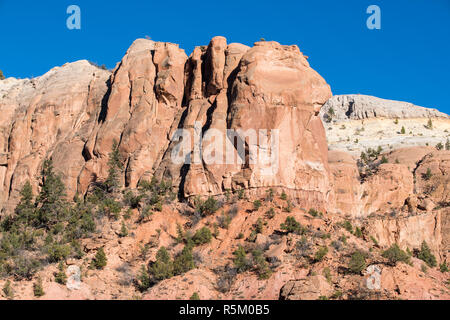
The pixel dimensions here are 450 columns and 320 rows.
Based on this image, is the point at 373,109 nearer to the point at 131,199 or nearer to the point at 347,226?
the point at 347,226

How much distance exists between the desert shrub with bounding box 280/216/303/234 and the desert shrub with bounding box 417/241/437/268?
13467 millimetres

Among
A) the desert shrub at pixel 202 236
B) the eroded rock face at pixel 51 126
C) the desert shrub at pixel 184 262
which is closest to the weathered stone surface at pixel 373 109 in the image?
the eroded rock face at pixel 51 126

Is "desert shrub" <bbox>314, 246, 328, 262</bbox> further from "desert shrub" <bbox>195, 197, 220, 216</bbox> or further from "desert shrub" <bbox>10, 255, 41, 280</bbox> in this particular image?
"desert shrub" <bbox>10, 255, 41, 280</bbox>

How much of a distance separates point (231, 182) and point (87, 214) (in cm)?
981

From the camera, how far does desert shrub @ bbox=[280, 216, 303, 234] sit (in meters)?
48.1

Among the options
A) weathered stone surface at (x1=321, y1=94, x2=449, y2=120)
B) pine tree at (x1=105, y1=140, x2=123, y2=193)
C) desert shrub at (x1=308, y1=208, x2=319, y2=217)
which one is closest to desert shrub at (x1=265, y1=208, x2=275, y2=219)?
desert shrub at (x1=308, y1=208, x2=319, y2=217)

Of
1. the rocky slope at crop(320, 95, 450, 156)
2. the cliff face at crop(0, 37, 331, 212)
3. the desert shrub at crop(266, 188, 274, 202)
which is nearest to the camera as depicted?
the desert shrub at crop(266, 188, 274, 202)

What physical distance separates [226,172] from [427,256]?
16.6 meters

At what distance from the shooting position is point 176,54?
6334 cm

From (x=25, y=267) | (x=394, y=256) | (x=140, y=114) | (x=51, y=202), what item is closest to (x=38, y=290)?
(x=25, y=267)

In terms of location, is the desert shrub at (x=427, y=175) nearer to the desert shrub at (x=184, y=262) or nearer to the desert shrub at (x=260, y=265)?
the desert shrub at (x=260, y=265)

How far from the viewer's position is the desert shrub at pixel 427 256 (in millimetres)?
57125

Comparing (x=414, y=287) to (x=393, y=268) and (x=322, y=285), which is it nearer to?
(x=393, y=268)

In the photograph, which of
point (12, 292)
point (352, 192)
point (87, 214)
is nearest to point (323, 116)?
point (352, 192)
